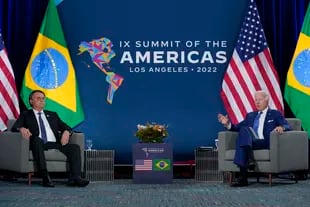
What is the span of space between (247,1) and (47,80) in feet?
9.12

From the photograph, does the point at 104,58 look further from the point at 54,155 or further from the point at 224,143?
the point at 224,143

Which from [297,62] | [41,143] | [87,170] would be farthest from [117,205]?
[297,62]

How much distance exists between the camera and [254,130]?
6.60 m

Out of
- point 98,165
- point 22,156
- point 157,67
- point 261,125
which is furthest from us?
point 157,67

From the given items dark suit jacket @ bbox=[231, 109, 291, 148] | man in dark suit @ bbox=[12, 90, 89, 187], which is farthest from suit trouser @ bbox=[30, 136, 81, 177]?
dark suit jacket @ bbox=[231, 109, 291, 148]

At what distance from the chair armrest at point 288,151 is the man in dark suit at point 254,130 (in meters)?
0.09

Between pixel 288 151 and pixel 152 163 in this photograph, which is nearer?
pixel 288 151

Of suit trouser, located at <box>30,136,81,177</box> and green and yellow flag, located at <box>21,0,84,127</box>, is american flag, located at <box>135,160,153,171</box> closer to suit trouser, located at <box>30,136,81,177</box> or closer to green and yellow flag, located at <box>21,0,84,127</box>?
suit trouser, located at <box>30,136,81,177</box>

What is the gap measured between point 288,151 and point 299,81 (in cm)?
171

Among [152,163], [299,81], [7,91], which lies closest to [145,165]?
[152,163]

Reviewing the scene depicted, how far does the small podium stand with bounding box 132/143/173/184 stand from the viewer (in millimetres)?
6613

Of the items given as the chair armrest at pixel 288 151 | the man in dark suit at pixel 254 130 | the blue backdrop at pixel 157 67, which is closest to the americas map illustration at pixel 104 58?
the blue backdrop at pixel 157 67

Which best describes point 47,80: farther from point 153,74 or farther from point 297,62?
point 297,62

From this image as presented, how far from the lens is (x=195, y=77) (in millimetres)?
7809
